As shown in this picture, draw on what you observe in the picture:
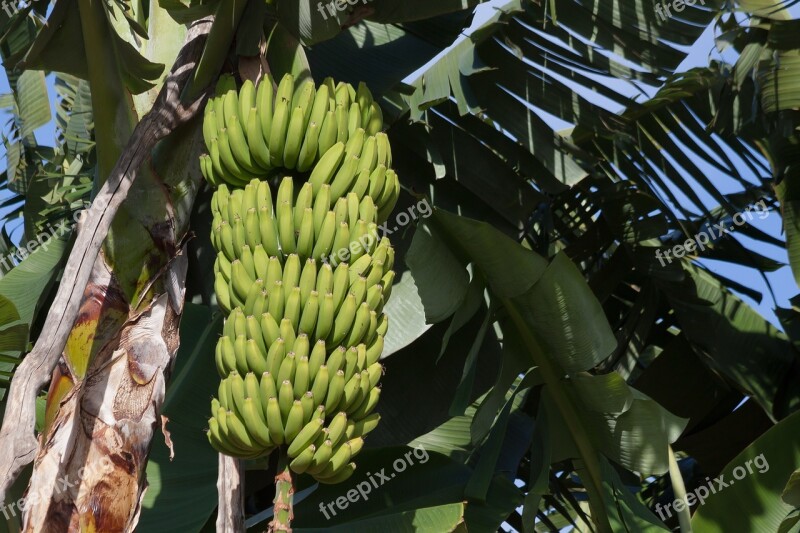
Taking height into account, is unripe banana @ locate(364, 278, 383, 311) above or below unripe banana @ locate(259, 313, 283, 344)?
above

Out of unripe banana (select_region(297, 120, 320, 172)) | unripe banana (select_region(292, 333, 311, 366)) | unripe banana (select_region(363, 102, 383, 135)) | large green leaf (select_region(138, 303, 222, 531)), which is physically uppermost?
unripe banana (select_region(363, 102, 383, 135))

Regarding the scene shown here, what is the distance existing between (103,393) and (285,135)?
0.53 m

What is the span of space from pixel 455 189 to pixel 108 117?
992 millimetres

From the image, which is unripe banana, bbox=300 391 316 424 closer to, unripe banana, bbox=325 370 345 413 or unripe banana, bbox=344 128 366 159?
unripe banana, bbox=325 370 345 413

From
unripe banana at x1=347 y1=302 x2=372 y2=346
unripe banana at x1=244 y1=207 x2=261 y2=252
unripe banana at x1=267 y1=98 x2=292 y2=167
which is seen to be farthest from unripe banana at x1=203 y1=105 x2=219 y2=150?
unripe banana at x1=347 y1=302 x2=372 y2=346

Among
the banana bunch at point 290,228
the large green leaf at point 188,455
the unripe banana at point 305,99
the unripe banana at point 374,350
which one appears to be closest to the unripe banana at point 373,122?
the unripe banana at point 305,99

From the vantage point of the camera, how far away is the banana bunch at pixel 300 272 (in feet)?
3.53

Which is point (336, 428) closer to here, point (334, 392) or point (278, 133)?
point (334, 392)

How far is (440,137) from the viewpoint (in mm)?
2238

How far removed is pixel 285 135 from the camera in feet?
→ 4.30

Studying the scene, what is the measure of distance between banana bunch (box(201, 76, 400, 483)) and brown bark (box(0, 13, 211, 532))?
0.16 meters

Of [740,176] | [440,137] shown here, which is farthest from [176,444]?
[740,176]

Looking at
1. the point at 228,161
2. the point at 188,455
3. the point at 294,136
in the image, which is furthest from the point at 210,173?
the point at 188,455

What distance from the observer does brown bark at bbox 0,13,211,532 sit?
1266 mm
